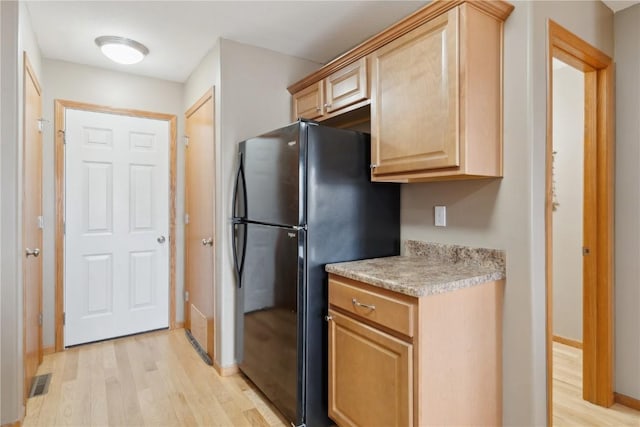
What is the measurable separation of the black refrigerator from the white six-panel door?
1509mm

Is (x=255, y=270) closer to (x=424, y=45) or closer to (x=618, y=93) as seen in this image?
(x=424, y=45)

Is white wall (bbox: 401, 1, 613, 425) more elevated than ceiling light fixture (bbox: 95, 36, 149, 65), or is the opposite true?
ceiling light fixture (bbox: 95, 36, 149, 65)

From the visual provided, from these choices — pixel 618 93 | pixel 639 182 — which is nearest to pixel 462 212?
pixel 639 182

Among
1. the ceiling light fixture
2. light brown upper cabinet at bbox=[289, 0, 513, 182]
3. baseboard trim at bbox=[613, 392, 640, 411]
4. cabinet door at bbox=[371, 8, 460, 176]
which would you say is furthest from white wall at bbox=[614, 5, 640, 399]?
the ceiling light fixture

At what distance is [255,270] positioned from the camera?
2348 millimetres

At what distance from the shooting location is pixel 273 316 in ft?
7.07

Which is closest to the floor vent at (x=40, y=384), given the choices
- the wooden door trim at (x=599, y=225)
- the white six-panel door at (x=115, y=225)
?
the white six-panel door at (x=115, y=225)

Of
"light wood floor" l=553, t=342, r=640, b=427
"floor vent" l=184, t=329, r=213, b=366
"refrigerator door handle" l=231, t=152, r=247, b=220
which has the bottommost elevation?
"light wood floor" l=553, t=342, r=640, b=427

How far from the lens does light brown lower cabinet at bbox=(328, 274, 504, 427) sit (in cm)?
143

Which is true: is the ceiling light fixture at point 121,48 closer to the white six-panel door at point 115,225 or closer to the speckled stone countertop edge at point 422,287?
the white six-panel door at point 115,225

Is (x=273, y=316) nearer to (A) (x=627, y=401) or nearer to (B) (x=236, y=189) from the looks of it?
(B) (x=236, y=189)

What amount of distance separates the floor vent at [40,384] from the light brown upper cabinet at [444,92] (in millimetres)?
2655

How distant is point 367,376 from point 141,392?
164 centimetres

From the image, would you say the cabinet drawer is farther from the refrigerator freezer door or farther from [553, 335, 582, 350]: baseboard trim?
[553, 335, 582, 350]: baseboard trim
